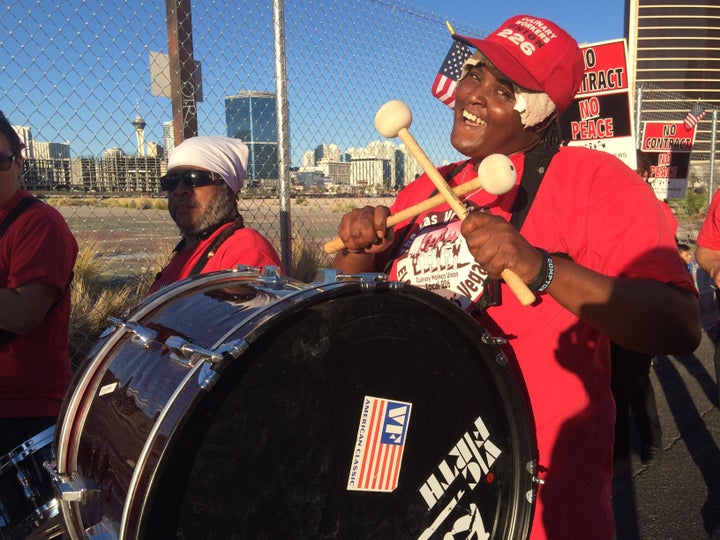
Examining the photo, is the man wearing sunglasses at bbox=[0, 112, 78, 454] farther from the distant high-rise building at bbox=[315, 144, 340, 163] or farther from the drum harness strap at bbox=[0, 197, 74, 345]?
the distant high-rise building at bbox=[315, 144, 340, 163]

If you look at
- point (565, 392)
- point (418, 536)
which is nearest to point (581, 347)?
point (565, 392)

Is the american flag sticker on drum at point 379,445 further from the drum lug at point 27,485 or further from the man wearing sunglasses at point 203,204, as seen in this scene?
the man wearing sunglasses at point 203,204

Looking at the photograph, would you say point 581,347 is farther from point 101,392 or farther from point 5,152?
Result: point 5,152

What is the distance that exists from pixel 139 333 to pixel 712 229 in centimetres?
331

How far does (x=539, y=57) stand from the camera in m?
1.58

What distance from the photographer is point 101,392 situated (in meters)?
1.38

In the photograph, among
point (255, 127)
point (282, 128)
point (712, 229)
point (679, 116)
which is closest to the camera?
point (712, 229)

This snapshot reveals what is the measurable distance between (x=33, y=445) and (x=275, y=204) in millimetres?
3351

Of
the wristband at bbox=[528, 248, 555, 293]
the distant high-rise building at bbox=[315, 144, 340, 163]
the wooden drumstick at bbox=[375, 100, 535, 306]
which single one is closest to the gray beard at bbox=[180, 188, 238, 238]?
the wooden drumstick at bbox=[375, 100, 535, 306]

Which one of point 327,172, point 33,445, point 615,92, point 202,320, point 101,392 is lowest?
point 33,445

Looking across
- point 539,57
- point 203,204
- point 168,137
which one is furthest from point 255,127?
point 539,57

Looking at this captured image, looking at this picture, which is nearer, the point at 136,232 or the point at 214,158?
the point at 214,158

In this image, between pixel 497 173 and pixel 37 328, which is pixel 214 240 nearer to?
pixel 37 328

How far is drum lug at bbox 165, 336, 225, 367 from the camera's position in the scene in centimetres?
108
